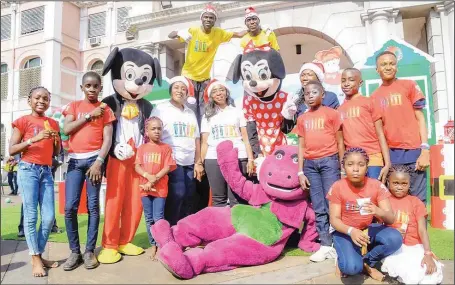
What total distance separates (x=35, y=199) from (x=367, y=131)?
2644 mm

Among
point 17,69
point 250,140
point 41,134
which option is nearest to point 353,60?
point 250,140

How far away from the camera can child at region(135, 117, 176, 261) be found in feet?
10.9

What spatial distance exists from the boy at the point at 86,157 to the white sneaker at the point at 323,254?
1.70 meters

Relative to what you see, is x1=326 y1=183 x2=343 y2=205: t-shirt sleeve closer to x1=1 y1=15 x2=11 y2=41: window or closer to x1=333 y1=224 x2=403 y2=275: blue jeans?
x1=333 y1=224 x2=403 y2=275: blue jeans

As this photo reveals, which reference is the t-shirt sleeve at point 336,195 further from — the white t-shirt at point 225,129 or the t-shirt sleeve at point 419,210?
the white t-shirt at point 225,129

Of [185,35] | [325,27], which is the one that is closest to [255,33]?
[185,35]

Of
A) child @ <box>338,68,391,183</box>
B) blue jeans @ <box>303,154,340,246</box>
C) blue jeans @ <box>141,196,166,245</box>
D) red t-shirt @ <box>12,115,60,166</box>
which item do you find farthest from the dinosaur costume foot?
child @ <box>338,68,391,183</box>

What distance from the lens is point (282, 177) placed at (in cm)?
316

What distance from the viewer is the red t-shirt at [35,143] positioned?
9.86ft

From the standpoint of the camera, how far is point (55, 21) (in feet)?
65.0

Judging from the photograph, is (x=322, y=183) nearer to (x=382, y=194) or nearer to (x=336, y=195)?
(x=336, y=195)

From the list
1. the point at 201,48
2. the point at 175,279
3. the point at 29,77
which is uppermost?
the point at 29,77

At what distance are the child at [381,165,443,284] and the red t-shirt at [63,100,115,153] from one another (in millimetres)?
2282

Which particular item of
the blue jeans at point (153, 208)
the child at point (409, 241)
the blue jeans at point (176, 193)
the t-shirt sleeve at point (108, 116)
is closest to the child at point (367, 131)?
the child at point (409, 241)
